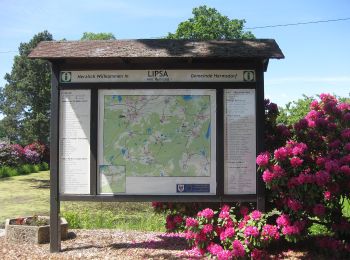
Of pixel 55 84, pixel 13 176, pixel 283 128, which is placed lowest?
pixel 13 176

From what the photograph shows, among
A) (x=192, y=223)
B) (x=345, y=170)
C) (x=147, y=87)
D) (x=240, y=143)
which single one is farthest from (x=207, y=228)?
(x=147, y=87)

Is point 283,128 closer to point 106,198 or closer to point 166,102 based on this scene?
point 166,102

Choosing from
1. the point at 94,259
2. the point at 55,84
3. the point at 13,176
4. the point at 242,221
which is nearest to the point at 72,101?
the point at 55,84

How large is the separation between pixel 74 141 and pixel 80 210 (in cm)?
568

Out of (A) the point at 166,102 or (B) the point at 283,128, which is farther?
(B) the point at 283,128

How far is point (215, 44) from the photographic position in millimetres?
6484

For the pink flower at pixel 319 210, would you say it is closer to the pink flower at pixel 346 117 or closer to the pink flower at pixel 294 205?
the pink flower at pixel 294 205

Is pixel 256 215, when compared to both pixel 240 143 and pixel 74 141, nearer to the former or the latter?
pixel 240 143

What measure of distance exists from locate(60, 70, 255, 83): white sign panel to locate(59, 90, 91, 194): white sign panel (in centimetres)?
22

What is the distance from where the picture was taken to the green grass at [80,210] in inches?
342

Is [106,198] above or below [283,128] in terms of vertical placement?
below

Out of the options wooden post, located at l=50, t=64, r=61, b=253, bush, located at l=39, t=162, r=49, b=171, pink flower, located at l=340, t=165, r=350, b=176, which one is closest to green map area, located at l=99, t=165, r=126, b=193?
wooden post, located at l=50, t=64, r=61, b=253

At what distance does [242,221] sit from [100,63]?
3022mm

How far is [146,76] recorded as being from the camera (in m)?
6.40
